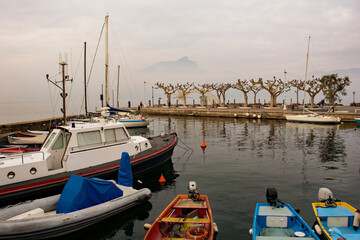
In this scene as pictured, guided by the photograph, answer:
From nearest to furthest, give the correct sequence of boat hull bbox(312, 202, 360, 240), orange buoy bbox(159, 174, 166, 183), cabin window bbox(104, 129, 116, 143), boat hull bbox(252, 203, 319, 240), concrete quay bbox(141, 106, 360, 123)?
boat hull bbox(312, 202, 360, 240) < boat hull bbox(252, 203, 319, 240) < cabin window bbox(104, 129, 116, 143) < orange buoy bbox(159, 174, 166, 183) < concrete quay bbox(141, 106, 360, 123)

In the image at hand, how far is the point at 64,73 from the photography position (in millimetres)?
21562

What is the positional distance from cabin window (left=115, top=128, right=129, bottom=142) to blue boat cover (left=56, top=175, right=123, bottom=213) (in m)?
5.04

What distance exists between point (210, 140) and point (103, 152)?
17.3 m

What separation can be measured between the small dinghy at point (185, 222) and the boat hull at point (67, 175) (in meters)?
4.59

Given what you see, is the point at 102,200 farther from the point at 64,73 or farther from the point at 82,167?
the point at 64,73

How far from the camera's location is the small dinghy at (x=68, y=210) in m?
8.44

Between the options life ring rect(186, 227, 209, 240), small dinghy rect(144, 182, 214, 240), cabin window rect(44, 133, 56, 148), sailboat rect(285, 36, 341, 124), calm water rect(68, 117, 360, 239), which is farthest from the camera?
sailboat rect(285, 36, 341, 124)

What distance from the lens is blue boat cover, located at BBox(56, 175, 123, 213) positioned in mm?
9532

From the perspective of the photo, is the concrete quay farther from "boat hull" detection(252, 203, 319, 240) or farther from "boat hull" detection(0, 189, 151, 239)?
"boat hull" detection(0, 189, 151, 239)

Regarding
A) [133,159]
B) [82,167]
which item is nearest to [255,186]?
[133,159]

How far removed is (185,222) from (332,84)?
200 ft

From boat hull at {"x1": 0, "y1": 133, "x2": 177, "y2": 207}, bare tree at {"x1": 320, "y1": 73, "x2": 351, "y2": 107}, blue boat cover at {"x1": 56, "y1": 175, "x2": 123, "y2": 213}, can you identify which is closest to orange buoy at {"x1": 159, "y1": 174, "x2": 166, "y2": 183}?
boat hull at {"x1": 0, "y1": 133, "x2": 177, "y2": 207}

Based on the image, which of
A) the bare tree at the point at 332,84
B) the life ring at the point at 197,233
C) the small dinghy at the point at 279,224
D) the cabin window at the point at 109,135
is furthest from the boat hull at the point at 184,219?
the bare tree at the point at 332,84

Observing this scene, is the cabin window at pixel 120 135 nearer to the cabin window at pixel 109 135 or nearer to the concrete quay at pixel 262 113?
the cabin window at pixel 109 135
